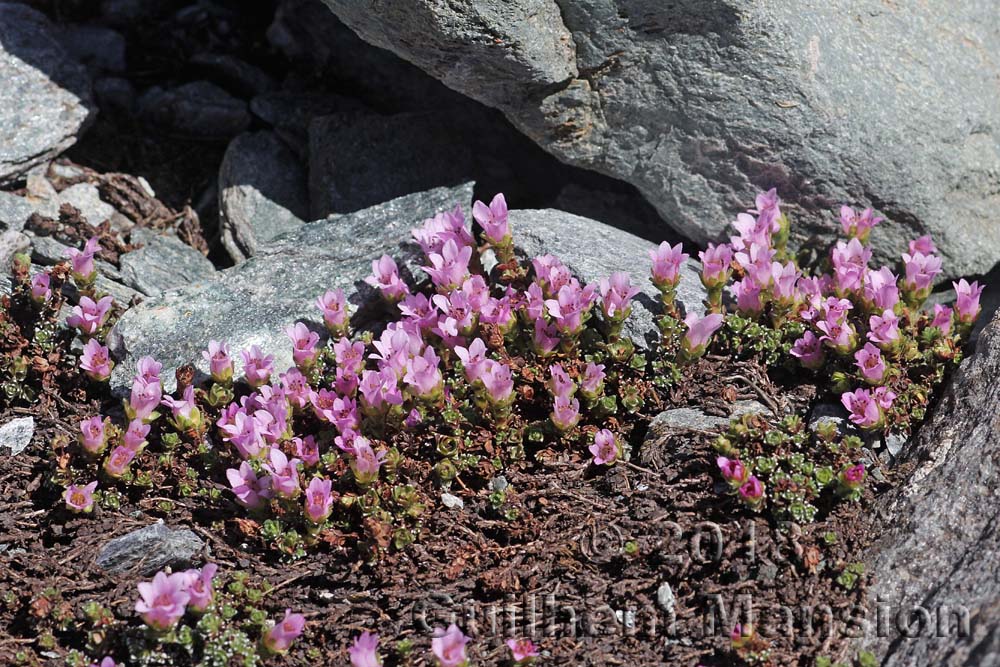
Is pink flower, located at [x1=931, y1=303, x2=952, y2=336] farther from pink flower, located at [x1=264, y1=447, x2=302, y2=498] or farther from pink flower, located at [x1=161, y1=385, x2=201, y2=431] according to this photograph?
pink flower, located at [x1=161, y1=385, x2=201, y2=431]

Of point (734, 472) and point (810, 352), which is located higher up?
point (810, 352)

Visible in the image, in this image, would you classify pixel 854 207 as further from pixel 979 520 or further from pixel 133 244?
pixel 133 244

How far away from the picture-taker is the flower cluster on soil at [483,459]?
4.20 m

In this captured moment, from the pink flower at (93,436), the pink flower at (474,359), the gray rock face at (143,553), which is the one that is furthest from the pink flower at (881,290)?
the pink flower at (93,436)

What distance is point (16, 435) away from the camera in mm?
5062

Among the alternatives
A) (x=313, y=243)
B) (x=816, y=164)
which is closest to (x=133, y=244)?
(x=313, y=243)

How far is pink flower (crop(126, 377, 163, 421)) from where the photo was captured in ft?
15.9

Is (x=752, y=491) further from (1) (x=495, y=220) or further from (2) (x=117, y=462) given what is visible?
(2) (x=117, y=462)

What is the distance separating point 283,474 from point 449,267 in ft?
4.84

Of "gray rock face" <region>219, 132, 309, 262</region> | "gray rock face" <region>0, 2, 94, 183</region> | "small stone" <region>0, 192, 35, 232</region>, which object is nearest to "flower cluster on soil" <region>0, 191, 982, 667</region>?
"small stone" <region>0, 192, 35, 232</region>

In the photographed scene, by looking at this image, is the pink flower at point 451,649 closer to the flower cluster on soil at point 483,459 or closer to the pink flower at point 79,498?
the flower cluster on soil at point 483,459

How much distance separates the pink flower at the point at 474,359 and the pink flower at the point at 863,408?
175 centimetres

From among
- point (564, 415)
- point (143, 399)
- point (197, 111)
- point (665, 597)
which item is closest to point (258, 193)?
point (197, 111)

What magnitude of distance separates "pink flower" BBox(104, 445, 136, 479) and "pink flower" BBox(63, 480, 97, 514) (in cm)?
10
